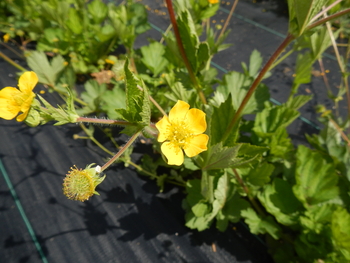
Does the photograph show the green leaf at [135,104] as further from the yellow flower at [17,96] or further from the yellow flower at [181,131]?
the yellow flower at [17,96]

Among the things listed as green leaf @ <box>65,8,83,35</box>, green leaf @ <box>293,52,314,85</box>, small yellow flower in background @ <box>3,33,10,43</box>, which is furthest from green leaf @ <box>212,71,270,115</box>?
small yellow flower in background @ <box>3,33,10,43</box>

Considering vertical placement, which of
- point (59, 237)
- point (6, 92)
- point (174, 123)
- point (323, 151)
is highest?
point (6, 92)

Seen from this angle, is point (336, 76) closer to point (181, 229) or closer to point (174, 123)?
point (181, 229)

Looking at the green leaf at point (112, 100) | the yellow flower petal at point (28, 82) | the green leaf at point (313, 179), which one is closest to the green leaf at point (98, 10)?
the green leaf at point (112, 100)

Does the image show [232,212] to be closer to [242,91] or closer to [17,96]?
[242,91]

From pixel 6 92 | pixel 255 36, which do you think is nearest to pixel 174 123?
pixel 6 92

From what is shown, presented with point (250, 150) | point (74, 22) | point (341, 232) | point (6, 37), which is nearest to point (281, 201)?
point (341, 232)
